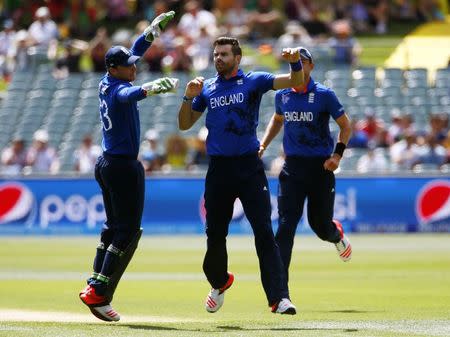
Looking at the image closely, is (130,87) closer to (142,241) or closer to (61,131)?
(142,241)

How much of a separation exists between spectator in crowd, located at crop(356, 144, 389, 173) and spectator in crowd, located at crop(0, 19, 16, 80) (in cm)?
1039

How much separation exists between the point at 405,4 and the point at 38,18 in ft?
31.1

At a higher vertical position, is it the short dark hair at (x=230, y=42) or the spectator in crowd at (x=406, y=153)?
the short dark hair at (x=230, y=42)

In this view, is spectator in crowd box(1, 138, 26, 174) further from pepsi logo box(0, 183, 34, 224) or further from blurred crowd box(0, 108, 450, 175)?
pepsi logo box(0, 183, 34, 224)

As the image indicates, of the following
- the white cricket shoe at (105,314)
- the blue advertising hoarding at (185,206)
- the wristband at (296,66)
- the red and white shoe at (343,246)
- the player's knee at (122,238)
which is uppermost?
the wristband at (296,66)

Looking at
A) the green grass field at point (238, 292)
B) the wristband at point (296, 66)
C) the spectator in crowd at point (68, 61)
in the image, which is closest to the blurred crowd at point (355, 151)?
the green grass field at point (238, 292)

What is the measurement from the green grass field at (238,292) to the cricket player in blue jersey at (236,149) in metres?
0.54

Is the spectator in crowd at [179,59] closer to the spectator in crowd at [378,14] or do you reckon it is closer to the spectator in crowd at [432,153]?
the spectator in crowd at [378,14]

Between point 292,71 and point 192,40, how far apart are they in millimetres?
18845

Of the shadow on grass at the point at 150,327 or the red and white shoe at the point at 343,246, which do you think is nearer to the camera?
the shadow on grass at the point at 150,327

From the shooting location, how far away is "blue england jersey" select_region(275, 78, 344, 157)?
12.1 m

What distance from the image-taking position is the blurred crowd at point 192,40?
81.0ft

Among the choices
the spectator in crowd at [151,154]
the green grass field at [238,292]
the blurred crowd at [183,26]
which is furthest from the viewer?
the blurred crowd at [183,26]

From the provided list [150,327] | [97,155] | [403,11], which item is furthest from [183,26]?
[150,327]
